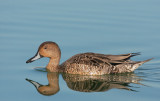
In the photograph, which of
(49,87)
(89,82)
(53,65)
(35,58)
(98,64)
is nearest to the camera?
(49,87)

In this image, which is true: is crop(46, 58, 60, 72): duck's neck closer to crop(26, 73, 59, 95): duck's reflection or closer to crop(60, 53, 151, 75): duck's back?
crop(60, 53, 151, 75): duck's back

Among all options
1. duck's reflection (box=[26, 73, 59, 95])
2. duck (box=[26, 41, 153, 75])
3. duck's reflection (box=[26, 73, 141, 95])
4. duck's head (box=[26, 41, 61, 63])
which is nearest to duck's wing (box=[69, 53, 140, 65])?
duck (box=[26, 41, 153, 75])

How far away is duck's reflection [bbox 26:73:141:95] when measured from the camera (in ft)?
35.1

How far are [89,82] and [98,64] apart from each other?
2.54ft

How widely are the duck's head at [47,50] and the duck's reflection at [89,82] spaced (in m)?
Answer: 0.56

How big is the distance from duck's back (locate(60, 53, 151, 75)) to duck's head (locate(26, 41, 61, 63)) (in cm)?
52

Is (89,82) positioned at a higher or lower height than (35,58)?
lower

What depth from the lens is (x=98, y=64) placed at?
11.9 m

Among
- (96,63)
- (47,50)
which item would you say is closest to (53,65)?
(47,50)

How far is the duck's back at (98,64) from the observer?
39.0 feet

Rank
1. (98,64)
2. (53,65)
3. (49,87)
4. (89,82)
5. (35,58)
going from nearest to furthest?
(49,87), (89,82), (98,64), (35,58), (53,65)

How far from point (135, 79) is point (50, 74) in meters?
2.31

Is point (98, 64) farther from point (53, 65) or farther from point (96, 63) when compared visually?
point (53, 65)

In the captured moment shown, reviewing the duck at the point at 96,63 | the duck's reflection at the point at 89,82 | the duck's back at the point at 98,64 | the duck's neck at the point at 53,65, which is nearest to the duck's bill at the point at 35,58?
the duck at the point at 96,63
